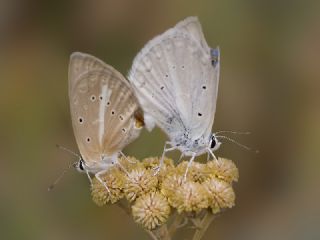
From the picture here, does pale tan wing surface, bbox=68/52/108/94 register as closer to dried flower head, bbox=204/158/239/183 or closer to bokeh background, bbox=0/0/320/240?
dried flower head, bbox=204/158/239/183

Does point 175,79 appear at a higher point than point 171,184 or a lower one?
higher

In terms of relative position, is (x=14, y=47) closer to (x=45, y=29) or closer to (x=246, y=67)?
(x=45, y=29)

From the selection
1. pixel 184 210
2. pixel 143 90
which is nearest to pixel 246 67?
pixel 143 90

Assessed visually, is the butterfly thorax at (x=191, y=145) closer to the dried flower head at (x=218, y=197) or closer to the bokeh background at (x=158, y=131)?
the dried flower head at (x=218, y=197)

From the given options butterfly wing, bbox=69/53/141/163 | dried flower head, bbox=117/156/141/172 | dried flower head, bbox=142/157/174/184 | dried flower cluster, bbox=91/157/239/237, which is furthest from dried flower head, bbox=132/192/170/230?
butterfly wing, bbox=69/53/141/163

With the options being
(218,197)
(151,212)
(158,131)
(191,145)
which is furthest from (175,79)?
(158,131)

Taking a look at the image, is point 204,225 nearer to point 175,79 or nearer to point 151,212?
point 151,212

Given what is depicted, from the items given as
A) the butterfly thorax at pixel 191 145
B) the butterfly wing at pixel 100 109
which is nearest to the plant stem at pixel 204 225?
the butterfly thorax at pixel 191 145
